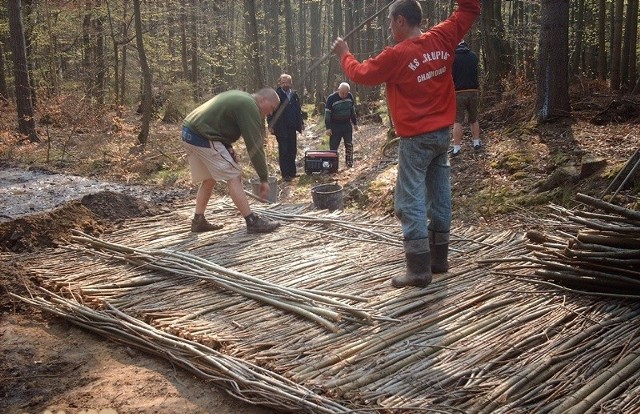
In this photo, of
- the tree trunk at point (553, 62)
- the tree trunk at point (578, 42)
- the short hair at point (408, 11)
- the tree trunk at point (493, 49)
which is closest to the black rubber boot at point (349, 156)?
the tree trunk at point (493, 49)

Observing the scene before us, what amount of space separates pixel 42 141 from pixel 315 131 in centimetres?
972

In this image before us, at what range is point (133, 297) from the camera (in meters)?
4.15

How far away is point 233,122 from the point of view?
529 centimetres

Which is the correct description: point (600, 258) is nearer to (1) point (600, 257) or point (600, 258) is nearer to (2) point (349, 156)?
(1) point (600, 257)

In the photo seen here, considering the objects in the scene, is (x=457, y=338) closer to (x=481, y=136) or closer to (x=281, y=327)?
Answer: (x=281, y=327)

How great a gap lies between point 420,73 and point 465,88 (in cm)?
496

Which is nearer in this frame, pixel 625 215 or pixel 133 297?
pixel 625 215

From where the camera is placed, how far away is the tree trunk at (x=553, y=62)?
8.34 metres

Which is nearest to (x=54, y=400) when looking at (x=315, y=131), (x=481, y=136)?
(x=481, y=136)

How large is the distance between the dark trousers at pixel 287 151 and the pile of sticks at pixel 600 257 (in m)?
7.09

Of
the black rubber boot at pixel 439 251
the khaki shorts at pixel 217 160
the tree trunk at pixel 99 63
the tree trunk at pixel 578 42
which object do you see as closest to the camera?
the black rubber boot at pixel 439 251

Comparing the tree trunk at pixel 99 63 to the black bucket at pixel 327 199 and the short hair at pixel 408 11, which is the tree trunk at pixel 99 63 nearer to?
the black bucket at pixel 327 199

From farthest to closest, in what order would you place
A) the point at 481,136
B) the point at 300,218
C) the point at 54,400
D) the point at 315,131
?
the point at 315,131 < the point at 481,136 < the point at 300,218 < the point at 54,400

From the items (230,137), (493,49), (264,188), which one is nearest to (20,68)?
(230,137)
